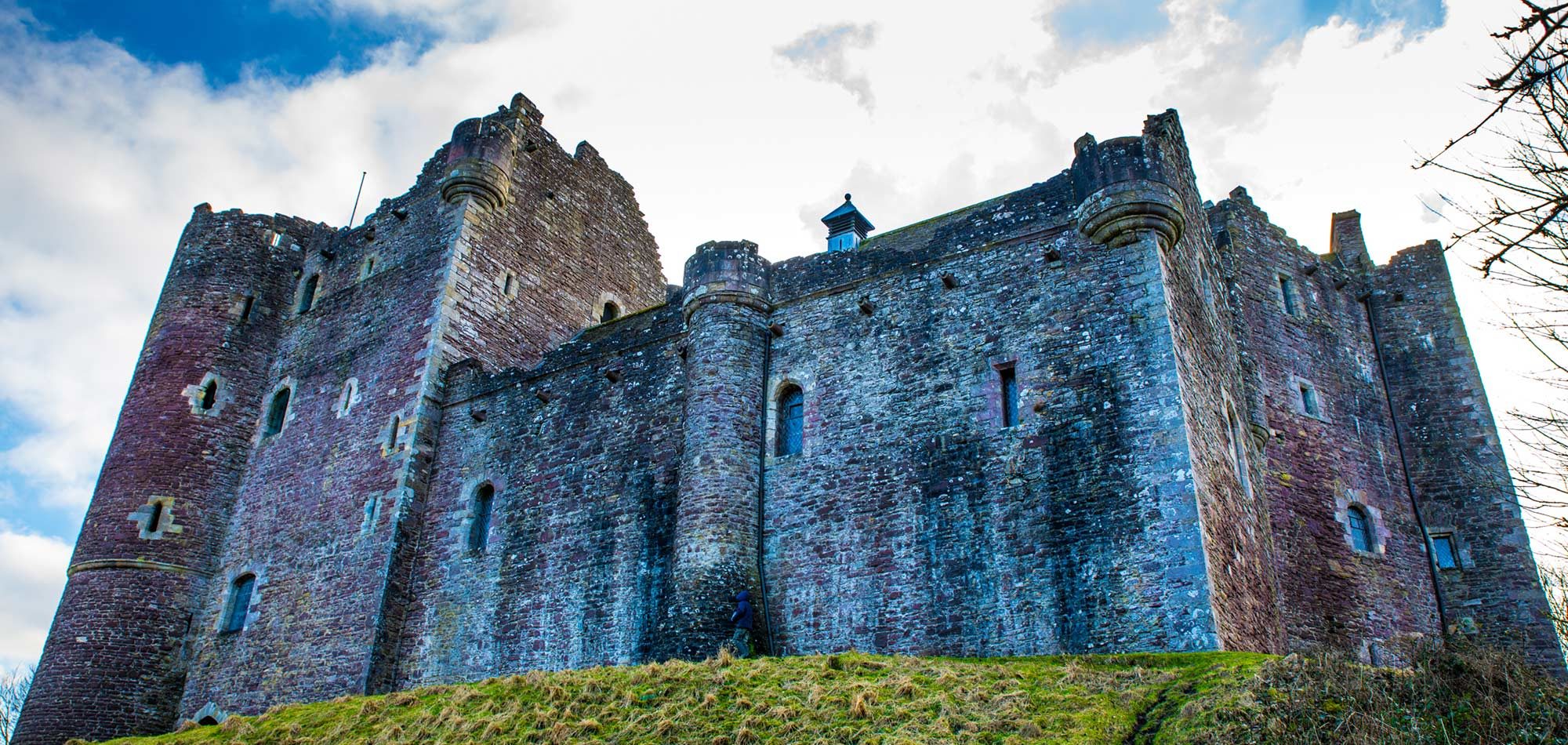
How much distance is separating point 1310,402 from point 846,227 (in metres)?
10.2

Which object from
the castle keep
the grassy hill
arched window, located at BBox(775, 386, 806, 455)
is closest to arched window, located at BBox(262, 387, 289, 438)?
the castle keep

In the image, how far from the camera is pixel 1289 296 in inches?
939

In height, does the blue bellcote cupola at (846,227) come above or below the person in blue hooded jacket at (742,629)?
above

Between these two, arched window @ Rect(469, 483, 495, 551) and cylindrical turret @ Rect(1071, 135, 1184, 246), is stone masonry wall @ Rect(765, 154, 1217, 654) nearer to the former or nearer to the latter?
cylindrical turret @ Rect(1071, 135, 1184, 246)

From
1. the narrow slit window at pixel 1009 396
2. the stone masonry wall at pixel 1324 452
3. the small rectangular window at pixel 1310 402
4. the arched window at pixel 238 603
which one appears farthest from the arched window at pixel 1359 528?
the arched window at pixel 238 603

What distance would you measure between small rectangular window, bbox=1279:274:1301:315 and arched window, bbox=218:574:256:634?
2090 cm

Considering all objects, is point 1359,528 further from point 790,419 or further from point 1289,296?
point 790,419

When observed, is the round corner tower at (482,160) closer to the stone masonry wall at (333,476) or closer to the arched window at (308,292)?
the stone masonry wall at (333,476)

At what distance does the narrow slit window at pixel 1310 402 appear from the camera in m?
22.4

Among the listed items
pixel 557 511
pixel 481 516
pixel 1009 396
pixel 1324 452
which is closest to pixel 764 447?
pixel 1009 396

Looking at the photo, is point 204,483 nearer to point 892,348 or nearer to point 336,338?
point 336,338

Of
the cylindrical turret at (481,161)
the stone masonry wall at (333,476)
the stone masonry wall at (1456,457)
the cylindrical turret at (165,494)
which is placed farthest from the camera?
the cylindrical turret at (481,161)

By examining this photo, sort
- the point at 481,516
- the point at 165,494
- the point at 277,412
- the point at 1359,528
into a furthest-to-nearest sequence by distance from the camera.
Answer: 1. the point at 277,412
2. the point at 165,494
3. the point at 1359,528
4. the point at 481,516

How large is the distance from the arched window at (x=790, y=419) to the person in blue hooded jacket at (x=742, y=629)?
8.71ft
